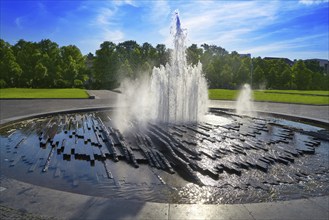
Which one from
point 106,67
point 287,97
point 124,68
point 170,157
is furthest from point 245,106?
point 106,67

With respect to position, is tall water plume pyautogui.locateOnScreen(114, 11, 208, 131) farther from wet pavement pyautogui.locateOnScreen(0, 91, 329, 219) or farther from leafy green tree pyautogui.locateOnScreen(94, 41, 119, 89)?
leafy green tree pyautogui.locateOnScreen(94, 41, 119, 89)

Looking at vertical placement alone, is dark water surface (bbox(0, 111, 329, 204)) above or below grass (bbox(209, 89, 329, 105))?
below

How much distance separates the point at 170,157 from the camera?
7.63 metres

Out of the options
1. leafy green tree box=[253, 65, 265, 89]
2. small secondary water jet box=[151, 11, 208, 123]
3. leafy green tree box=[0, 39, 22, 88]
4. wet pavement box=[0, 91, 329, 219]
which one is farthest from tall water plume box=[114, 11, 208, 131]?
leafy green tree box=[253, 65, 265, 89]

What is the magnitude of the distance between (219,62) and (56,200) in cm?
5144

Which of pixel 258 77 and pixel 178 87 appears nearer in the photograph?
pixel 178 87

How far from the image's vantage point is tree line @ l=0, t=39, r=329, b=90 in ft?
160

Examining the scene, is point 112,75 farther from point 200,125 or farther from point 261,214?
point 261,214

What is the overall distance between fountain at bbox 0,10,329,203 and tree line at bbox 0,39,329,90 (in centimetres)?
3700

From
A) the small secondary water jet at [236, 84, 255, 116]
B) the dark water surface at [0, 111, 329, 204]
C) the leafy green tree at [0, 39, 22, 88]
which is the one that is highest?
the leafy green tree at [0, 39, 22, 88]

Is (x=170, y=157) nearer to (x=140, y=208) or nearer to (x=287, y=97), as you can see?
(x=140, y=208)

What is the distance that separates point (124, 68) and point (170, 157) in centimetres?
4578

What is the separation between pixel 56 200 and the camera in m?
4.41

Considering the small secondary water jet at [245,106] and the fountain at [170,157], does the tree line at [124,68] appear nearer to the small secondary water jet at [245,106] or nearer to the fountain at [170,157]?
the small secondary water jet at [245,106]
